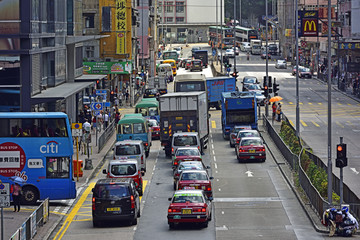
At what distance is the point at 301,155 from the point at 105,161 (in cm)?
1444

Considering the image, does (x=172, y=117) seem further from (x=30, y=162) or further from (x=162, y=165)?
(x=30, y=162)

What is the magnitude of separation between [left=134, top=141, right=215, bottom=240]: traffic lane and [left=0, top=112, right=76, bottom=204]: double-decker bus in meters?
4.13

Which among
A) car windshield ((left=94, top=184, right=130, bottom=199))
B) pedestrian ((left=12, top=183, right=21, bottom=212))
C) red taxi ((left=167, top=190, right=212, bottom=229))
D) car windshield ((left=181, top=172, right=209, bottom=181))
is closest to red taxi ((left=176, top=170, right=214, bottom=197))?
car windshield ((left=181, top=172, right=209, bottom=181))

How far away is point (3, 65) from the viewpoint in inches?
1922

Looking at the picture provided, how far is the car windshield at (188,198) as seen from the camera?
31.4 m

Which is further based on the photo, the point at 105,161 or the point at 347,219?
the point at 105,161

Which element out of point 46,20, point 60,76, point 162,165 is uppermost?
point 46,20

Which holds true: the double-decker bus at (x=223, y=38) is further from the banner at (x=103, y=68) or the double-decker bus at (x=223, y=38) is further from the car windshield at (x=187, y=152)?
the car windshield at (x=187, y=152)

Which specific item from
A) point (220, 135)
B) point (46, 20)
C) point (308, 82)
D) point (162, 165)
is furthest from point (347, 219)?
point (308, 82)

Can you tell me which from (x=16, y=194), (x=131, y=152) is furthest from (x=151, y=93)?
(x=16, y=194)

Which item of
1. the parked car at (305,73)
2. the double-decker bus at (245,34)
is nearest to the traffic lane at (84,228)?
the parked car at (305,73)

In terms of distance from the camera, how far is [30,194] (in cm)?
3641

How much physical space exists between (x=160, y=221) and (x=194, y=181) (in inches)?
144

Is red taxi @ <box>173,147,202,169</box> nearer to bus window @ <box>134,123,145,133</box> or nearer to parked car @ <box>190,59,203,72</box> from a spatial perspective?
bus window @ <box>134,123,145,133</box>
